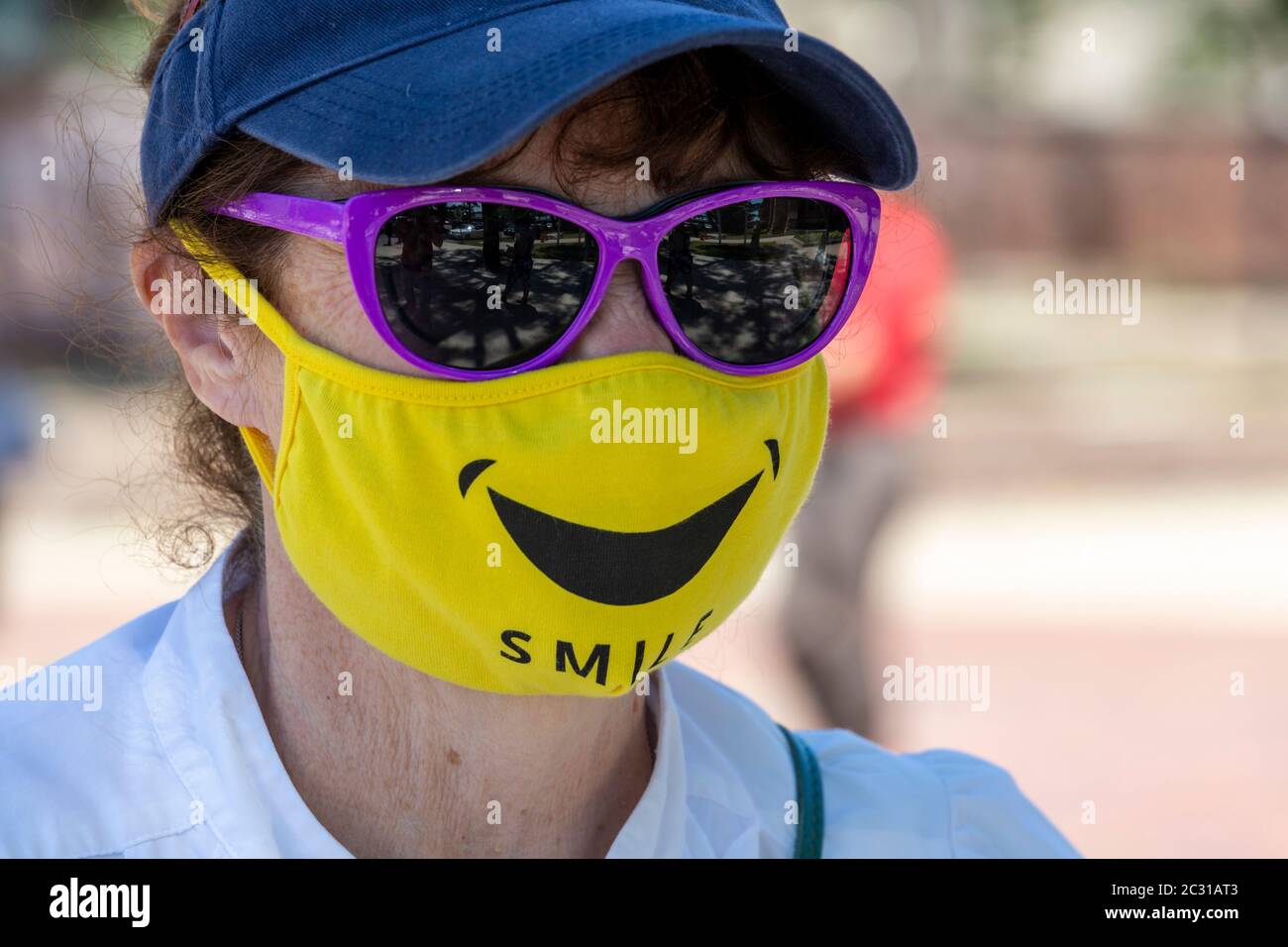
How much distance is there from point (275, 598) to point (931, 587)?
23.3 ft

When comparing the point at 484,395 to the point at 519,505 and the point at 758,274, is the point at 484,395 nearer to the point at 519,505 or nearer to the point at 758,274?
the point at 519,505

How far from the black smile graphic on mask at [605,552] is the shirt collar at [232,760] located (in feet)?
1.14

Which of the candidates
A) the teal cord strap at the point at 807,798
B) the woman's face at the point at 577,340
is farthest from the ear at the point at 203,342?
the teal cord strap at the point at 807,798

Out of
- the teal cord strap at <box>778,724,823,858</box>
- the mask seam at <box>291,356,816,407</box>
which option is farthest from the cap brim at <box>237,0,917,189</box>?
the teal cord strap at <box>778,724,823,858</box>

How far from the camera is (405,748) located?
6.17 feet

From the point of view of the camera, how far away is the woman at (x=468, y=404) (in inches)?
65.7

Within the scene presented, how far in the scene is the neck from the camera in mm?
1880

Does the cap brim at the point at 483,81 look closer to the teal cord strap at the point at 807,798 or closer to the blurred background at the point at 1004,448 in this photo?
the blurred background at the point at 1004,448

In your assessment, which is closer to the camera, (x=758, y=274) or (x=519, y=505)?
(x=519, y=505)

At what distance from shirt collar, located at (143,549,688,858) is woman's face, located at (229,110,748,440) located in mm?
433

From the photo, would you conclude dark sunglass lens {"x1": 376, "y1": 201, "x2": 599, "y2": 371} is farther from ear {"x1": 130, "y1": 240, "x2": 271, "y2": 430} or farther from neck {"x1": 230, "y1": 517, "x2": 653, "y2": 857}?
neck {"x1": 230, "y1": 517, "x2": 653, "y2": 857}

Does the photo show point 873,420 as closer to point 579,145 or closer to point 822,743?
point 822,743

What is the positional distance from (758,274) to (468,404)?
40cm

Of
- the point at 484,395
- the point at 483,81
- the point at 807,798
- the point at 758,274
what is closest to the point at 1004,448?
the point at 807,798
